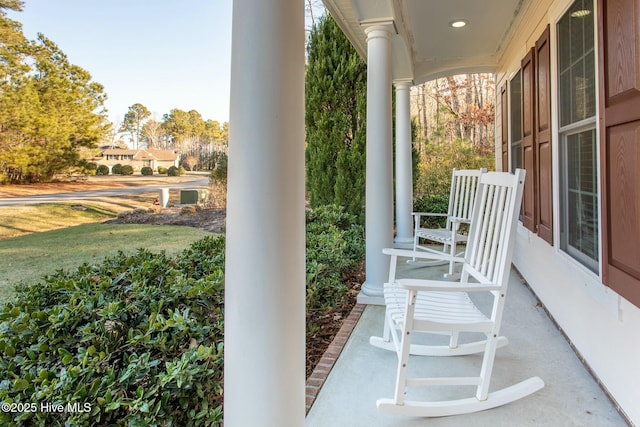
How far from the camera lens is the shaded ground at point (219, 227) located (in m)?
2.69

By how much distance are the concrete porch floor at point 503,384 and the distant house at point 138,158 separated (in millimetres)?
2226

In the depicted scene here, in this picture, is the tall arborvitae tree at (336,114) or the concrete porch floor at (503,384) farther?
the tall arborvitae tree at (336,114)

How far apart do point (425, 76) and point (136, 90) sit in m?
4.41

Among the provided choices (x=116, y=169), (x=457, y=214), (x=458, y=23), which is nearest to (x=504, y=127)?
(x=457, y=214)

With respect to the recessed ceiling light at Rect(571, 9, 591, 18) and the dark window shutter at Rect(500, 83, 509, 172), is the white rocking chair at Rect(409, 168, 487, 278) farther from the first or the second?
the recessed ceiling light at Rect(571, 9, 591, 18)

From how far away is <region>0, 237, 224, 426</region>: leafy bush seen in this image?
140 cm

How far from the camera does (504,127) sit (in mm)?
4902

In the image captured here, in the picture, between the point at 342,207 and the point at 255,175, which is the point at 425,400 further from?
the point at 342,207

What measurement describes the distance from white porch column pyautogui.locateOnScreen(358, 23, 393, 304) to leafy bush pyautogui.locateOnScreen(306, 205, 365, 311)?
293 millimetres

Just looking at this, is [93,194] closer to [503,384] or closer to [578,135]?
[503,384]

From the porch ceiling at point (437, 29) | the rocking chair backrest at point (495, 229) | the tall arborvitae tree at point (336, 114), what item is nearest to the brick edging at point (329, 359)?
the rocking chair backrest at point (495, 229)

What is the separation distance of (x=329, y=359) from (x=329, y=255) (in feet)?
4.39

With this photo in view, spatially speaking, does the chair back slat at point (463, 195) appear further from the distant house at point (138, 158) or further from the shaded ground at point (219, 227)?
the distant house at point (138, 158)

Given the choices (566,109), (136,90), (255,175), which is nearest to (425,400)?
(255,175)
